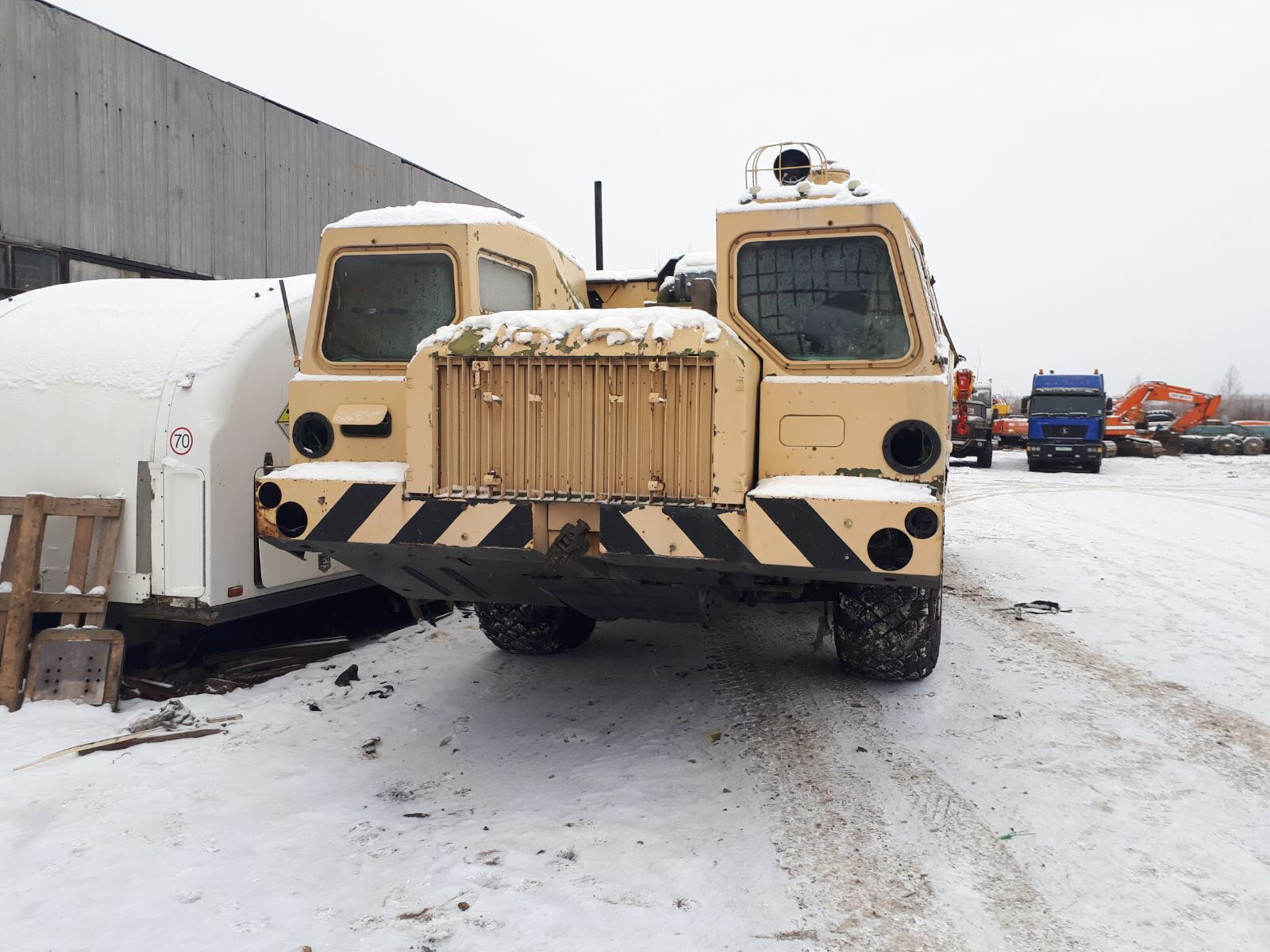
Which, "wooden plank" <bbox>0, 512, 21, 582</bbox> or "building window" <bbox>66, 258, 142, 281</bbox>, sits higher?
"building window" <bbox>66, 258, 142, 281</bbox>

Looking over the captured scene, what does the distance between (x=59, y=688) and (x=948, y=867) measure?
469cm

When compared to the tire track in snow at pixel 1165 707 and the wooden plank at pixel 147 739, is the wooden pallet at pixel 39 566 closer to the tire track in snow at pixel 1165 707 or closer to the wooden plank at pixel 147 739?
the wooden plank at pixel 147 739

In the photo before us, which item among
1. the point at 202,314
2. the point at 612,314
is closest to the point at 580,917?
the point at 612,314

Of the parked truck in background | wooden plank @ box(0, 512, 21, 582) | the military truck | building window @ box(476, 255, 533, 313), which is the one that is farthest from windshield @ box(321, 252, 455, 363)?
the parked truck in background

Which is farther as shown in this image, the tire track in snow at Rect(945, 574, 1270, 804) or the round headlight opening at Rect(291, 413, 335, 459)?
the round headlight opening at Rect(291, 413, 335, 459)

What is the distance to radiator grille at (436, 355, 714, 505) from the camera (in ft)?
11.2

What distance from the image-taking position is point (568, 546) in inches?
134

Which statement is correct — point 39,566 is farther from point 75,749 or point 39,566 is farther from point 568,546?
point 568,546

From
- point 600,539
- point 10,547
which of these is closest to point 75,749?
point 10,547

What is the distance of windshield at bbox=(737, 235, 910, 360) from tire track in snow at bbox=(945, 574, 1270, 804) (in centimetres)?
241

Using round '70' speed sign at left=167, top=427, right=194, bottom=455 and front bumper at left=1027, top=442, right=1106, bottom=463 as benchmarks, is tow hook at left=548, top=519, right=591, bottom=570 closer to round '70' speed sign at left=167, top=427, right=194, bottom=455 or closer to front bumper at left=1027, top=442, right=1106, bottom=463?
round '70' speed sign at left=167, top=427, right=194, bottom=455

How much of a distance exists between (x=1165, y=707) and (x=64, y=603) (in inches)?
247

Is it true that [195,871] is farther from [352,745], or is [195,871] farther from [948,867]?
[948,867]

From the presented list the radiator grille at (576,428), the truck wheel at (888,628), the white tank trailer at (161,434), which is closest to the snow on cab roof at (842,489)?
the radiator grille at (576,428)
